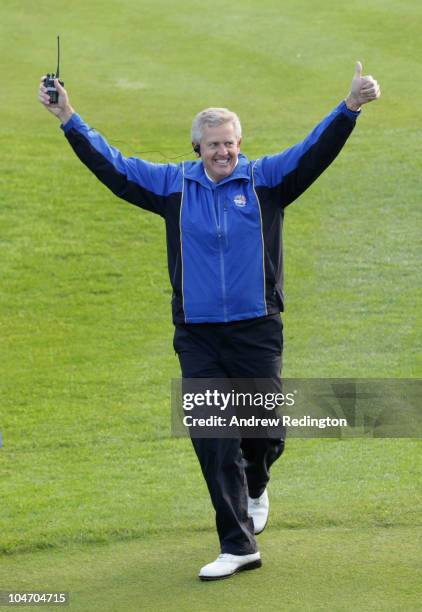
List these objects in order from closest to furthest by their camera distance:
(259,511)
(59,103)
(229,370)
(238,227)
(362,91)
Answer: (362,91) < (238,227) < (229,370) < (59,103) < (259,511)

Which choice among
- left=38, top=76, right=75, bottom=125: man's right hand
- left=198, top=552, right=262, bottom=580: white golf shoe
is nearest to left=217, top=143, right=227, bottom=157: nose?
left=38, top=76, right=75, bottom=125: man's right hand

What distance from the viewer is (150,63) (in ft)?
58.3

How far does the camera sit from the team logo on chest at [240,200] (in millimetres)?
6117

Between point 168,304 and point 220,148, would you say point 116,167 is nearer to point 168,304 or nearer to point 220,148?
point 220,148

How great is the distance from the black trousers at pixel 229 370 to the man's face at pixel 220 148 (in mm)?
745

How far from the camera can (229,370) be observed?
621 centimetres

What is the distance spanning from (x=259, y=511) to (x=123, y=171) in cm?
187

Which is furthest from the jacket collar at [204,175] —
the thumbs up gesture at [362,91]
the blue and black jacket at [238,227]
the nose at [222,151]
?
the thumbs up gesture at [362,91]

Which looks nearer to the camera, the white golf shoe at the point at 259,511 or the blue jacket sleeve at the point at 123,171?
the blue jacket sleeve at the point at 123,171

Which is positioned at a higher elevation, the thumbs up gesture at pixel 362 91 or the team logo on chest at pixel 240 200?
the thumbs up gesture at pixel 362 91

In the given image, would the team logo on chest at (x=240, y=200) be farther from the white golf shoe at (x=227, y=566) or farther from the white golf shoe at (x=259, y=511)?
the white golf shoe at (x=227, y=566)

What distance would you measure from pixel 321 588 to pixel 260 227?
1707mm

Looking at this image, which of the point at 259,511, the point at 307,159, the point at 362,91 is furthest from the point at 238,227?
the point at 259,511

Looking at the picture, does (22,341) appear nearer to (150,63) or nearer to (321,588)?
(321,588)
